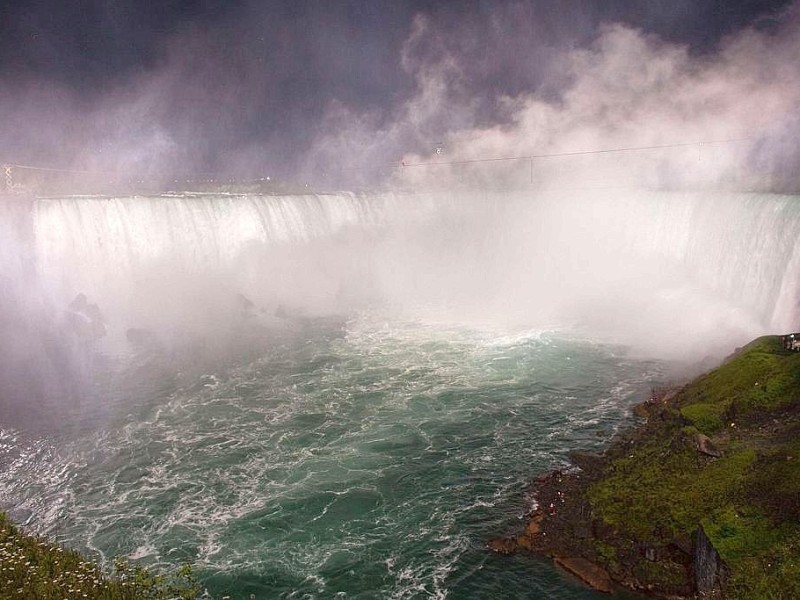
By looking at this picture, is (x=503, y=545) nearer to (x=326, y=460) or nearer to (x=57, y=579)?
(x=326, y=460)

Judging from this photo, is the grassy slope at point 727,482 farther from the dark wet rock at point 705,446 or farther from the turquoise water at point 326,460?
the turquoise water at point 326,460

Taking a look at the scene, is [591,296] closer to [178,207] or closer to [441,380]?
[441,380]

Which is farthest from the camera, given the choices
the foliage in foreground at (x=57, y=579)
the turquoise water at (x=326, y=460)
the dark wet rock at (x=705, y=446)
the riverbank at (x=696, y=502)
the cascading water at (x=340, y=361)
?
the cascading water at (x=340, y=361)

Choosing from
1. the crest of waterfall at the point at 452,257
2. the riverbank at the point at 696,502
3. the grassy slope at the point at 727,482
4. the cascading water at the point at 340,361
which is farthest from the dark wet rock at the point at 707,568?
the crest of waterfall at the point at 452,257

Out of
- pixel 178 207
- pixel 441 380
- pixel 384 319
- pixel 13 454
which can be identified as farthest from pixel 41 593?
pixel 178 207

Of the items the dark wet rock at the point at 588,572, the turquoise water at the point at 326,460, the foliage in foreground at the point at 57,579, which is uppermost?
the foliage in foreground at the point at 57,579

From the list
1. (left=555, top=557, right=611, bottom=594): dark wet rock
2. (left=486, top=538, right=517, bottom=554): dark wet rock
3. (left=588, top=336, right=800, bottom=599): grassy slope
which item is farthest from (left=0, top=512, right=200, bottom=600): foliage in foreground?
(left=588, top=336, right=800, bottom=599): grassy slope
